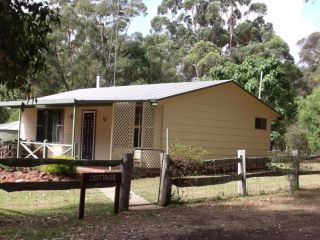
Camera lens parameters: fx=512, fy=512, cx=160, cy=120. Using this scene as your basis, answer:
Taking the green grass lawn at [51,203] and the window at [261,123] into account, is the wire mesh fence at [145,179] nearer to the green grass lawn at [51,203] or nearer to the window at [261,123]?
the green grass lawn at [51,203]

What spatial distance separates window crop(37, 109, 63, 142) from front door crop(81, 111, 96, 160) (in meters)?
1.77

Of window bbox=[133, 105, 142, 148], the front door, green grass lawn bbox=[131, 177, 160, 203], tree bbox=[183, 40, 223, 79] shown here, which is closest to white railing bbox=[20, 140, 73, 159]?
the front door

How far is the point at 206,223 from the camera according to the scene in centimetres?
842

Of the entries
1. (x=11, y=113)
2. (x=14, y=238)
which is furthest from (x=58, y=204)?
(x=11, y=113)

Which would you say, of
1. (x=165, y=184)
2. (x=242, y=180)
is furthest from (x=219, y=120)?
(x=165, y=184)

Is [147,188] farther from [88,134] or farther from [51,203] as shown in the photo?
[88,134]

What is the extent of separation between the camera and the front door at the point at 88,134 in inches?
835

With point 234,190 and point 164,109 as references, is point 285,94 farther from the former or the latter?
point 234,190

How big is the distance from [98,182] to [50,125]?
49.9ft

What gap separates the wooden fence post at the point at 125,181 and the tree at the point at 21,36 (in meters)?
3.62

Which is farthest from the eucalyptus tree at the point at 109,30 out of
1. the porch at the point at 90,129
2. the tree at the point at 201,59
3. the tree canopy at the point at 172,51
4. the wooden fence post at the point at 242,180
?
the wooden fence post at the point at 242,180

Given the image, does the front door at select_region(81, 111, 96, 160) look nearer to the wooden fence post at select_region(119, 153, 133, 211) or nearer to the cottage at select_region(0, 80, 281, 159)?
the cottage at select_region(0, 80, 281, 159)

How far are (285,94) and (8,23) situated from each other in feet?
86.0

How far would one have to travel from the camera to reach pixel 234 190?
1338 centimetres
